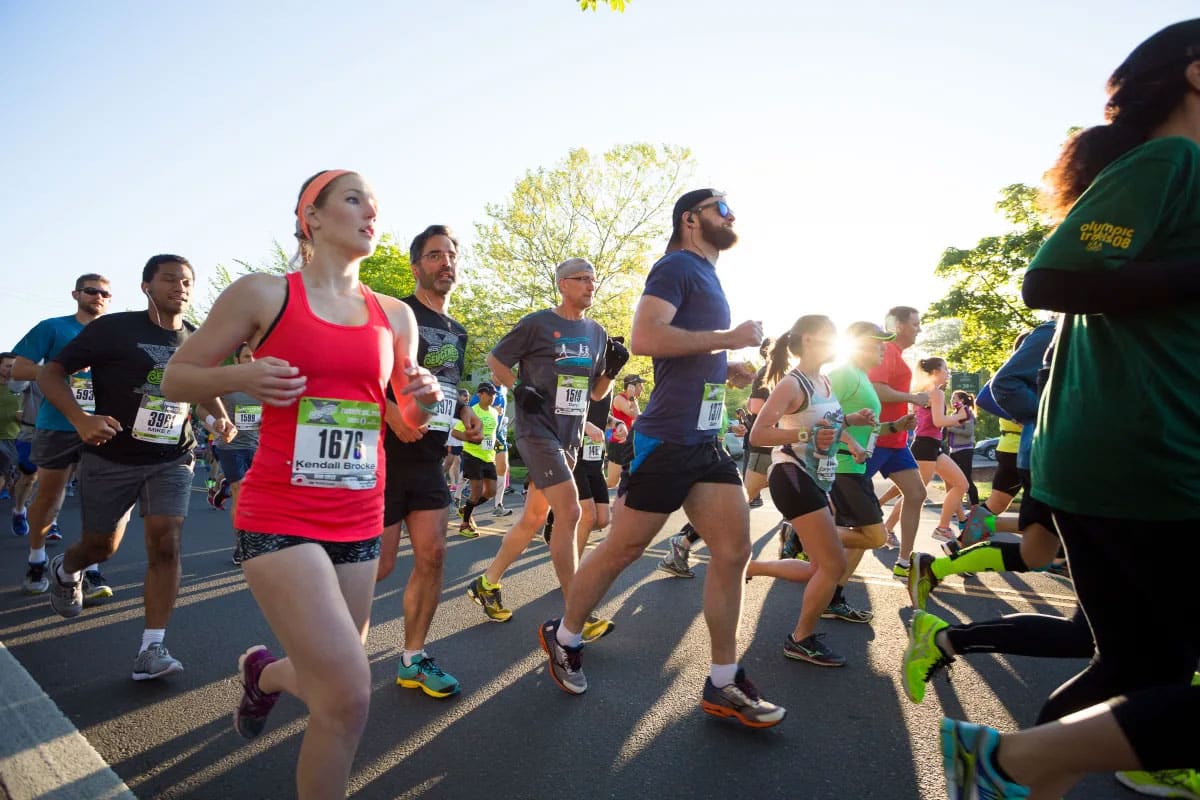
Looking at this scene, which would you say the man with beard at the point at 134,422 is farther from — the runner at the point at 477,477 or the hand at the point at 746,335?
the runner at the point at 477,477

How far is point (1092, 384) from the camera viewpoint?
169 centimetres

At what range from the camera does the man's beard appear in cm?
337

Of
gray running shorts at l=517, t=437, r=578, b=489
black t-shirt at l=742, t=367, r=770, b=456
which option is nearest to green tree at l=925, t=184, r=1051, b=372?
black t-shirt at l=742, t=367, r=770, b=456

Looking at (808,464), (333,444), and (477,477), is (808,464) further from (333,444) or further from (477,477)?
(477,477)

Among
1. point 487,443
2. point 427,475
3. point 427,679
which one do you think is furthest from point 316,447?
point 487,443

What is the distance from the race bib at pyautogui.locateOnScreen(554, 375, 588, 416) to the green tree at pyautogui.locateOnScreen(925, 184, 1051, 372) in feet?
88.9

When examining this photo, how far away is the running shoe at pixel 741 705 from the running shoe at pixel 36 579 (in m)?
5.21

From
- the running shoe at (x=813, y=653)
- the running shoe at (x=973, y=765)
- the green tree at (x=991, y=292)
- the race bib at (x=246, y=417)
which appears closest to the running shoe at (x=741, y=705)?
the running shoe at (x=813, y=653)

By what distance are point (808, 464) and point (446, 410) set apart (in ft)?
6.44

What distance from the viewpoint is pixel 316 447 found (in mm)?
2031

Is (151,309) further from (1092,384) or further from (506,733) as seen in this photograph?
(1092,384)

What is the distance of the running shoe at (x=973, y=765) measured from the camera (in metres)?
1.62

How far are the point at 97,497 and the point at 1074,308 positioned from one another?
443 cm

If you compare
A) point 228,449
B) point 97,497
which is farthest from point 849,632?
point 228,449
